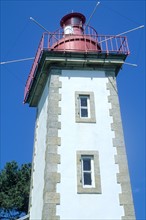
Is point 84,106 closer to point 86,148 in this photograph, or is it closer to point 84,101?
point 84,101

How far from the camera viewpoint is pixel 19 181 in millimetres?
29594

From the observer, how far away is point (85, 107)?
13.9 meters

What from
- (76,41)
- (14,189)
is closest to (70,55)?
(76,41)

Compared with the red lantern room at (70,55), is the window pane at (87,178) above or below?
below

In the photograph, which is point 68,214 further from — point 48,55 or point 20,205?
point 20,205

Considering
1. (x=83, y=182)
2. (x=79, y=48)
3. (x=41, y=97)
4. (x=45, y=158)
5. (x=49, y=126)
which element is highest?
(x=79, y=48)

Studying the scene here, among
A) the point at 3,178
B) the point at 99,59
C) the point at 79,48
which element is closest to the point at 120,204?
the point at 99,59

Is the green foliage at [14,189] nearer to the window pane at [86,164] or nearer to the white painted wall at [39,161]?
the white painted wall at [39,161]

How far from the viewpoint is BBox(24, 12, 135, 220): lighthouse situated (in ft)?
37.5

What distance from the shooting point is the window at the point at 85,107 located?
13336 mm

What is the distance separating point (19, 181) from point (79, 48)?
698 inches

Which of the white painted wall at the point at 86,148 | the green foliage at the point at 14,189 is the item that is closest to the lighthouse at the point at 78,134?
the white painted wall at the point at 86,148

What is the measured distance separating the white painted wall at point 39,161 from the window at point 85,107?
1525 millimetres

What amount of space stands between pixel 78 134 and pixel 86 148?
0.66 m
